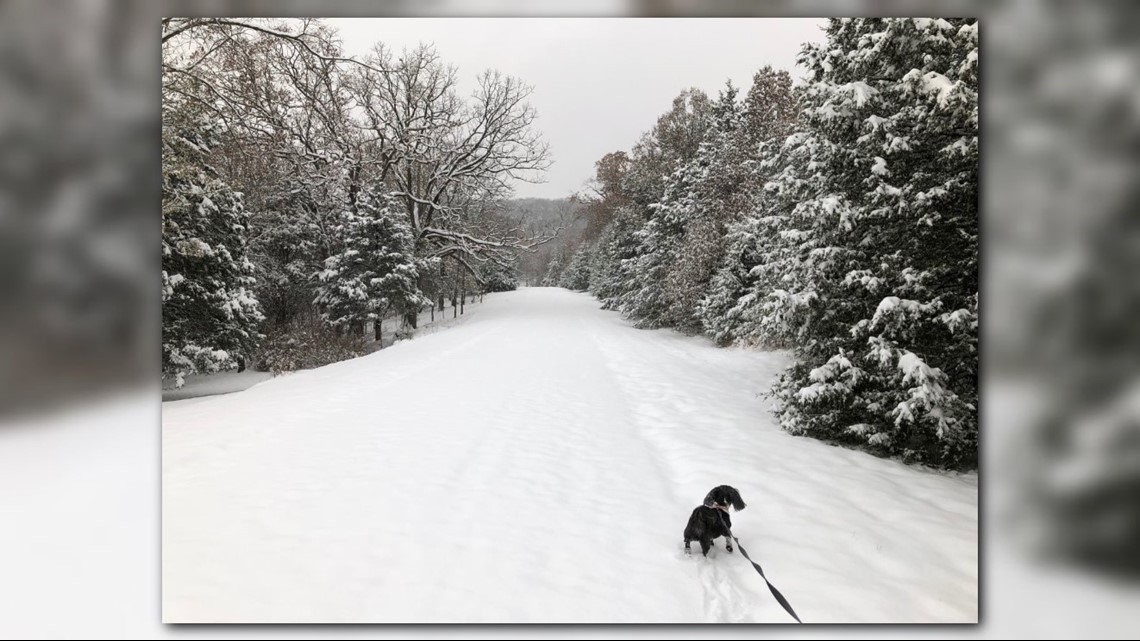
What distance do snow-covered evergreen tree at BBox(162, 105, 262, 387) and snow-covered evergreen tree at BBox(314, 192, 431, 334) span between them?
0.67 metres

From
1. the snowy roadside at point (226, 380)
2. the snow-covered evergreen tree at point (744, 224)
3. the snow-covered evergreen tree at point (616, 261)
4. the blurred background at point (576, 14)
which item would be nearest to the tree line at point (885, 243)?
the blurred background at point (576, 14)

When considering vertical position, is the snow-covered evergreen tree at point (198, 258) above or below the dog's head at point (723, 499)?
above

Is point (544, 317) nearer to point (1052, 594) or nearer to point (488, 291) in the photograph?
point (488, 291)

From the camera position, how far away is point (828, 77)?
3.01 meters

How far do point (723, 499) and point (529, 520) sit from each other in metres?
0.97

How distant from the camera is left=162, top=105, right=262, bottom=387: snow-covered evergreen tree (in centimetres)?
287

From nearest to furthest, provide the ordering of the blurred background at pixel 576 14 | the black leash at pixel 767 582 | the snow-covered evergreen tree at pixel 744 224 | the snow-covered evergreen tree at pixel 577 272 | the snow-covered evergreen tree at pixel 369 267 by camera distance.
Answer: the black leash at pixel 767 582, the blurred background at pixel 576 14, the snow-covered evergreen tree at pixel 369 267, the snow-covered evergreen tree at pixel 744 224, the snow-covered evergreen tree at pixel 577 272

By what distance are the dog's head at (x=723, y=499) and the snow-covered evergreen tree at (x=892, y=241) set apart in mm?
1438

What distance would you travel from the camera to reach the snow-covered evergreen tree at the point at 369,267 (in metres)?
3.94

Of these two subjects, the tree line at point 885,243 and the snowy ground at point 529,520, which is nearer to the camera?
the snowy ground at point 529,520

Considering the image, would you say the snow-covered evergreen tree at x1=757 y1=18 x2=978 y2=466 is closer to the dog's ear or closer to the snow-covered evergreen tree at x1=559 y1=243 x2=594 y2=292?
the dog's ear

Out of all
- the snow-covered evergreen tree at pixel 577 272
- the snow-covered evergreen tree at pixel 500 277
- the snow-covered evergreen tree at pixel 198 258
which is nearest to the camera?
the snow-covered evergreen tree at pixel 198 258

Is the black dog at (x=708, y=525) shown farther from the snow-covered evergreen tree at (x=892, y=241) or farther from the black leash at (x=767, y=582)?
the snow-covered evergreen tree at (x=892, y=241)

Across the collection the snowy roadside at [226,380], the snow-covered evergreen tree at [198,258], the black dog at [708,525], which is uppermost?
the snow-covered evergreen tree at [198,258]
